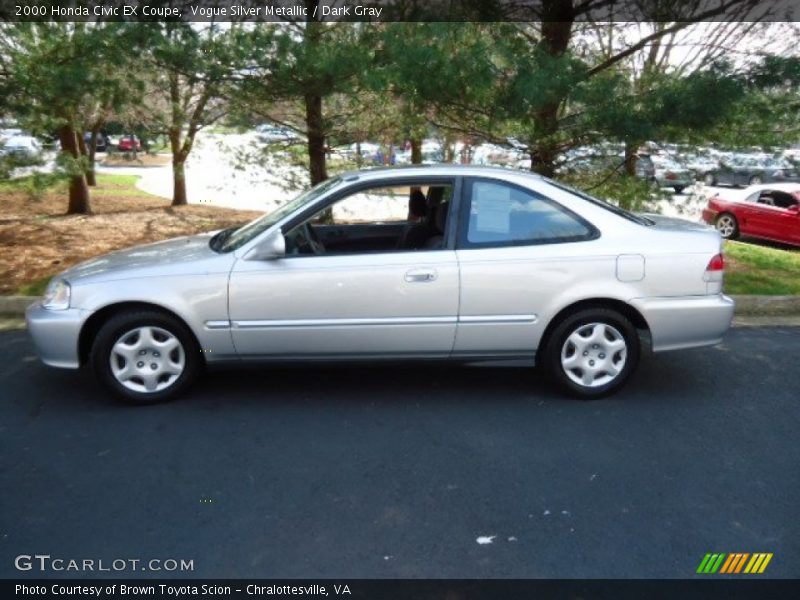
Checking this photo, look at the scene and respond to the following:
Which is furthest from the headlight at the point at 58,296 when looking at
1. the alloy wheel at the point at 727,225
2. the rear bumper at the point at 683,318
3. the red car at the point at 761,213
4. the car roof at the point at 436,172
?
the alloy wheel at the point at 727,225

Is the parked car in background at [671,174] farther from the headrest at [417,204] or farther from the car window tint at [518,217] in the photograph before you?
the car window tint at [518,217]

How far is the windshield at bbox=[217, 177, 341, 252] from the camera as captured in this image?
4636 millimetres

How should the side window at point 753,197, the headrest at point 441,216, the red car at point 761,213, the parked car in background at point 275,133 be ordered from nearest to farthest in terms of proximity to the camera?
the headrest at point 441,216 < the parked car in background at point 275,133 < the red car at point 761,213 < the side window at point 753,197

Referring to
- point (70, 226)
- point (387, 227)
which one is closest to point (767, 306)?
point (387, 227)

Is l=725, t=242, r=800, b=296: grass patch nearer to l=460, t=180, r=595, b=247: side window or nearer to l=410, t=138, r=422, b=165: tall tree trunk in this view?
l=460, t=180, r=595, b=247: side window

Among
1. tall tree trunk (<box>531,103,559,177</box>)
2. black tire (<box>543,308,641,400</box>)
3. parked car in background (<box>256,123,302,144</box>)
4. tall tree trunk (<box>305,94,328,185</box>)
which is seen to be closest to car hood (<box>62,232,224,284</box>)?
black tire (<box>543,308,641,400</box>)

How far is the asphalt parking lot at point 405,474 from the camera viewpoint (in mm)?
3023

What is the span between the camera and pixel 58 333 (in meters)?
4.45

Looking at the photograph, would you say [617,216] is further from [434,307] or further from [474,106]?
[474,106]

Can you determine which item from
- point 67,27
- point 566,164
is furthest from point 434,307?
point 67,27

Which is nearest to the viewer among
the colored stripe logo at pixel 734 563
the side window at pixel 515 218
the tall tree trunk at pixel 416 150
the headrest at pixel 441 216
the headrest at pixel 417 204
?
the colored stripe logo at pixel 734 563

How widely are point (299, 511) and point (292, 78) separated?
5036mm

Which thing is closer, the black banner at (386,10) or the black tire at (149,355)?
the black tire at (149,355)

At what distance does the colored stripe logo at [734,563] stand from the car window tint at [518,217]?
2.22 m
